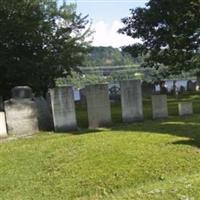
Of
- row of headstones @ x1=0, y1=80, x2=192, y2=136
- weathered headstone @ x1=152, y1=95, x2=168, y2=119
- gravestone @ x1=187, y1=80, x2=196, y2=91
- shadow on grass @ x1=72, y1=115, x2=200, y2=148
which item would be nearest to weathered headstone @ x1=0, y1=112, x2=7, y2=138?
row of headstones @ x1=0, y1=80, x2=192, y2=136

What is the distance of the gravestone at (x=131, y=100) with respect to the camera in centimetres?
1684

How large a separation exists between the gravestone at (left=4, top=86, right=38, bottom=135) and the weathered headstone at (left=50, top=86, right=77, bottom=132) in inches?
26.8

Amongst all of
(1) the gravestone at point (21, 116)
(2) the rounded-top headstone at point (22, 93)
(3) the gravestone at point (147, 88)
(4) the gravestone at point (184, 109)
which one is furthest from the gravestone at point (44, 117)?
(3) the gravestone at point (147, 88)

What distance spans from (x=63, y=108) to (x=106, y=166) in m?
5.84

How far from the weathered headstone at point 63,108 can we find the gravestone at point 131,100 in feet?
5.68

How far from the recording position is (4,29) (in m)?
22.4

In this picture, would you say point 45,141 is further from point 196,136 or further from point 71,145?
point 196,136

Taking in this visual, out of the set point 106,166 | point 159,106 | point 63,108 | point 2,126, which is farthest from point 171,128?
point 2,126

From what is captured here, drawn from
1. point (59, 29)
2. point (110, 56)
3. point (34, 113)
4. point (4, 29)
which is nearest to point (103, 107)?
point (34, 113)

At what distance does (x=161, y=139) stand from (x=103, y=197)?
13.6 ft

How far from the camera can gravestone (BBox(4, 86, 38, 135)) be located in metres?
15.9

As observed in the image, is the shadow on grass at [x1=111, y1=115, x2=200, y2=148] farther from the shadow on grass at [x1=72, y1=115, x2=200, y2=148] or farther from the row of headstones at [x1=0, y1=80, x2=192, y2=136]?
the row of headstones at [x1=0, y1=80, x2=192, y2=136]

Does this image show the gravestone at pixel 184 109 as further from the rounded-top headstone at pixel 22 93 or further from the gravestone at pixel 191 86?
the gravestone at pixel 191 86

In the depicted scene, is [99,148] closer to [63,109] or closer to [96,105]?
[63,109]
